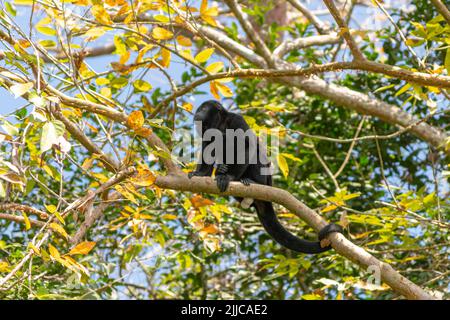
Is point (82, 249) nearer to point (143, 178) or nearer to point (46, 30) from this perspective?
point (143, 178)

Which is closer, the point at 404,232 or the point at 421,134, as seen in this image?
the point at 404,232

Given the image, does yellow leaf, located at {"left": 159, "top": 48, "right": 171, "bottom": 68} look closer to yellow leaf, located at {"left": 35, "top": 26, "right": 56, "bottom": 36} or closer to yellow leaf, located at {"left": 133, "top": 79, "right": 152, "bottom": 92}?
yellow leaf, located at {"left": 133, "top": 79, "right": 152, "bottom": 92}

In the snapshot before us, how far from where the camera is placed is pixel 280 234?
463cm

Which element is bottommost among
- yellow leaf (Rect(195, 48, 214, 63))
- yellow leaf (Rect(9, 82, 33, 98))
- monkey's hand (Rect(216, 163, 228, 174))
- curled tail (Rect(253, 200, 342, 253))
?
curled tail (Rect(253, 200, 342, 253))

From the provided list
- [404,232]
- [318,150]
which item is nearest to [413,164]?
[318,150]

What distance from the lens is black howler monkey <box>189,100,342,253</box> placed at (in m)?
4.66

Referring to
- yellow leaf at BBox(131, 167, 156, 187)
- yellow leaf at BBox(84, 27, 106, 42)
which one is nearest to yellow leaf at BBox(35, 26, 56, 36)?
yellow leaf at BBox(84, 27, 106, 42)

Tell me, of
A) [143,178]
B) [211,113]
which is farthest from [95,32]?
[211,113]

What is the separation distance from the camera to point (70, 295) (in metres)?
4.88

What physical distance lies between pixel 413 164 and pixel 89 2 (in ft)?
12.2

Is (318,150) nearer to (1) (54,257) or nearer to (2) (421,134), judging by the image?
(2) (421,134)

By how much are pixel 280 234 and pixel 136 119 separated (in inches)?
71.3

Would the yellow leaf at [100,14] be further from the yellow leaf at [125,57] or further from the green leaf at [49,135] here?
the green leaf at [49,135]

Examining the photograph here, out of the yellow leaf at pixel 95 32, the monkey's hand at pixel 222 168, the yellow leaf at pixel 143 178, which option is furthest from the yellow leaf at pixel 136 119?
the monkey's hand at pixel 222 168
